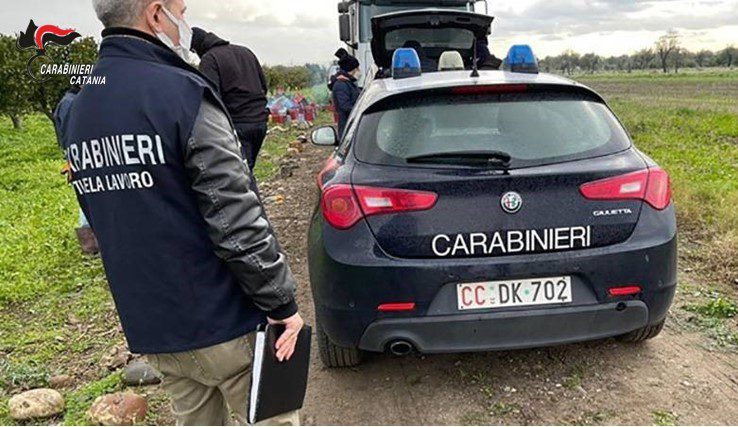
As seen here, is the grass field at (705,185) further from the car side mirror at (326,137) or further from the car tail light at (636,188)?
the car side mirror at (326,137)

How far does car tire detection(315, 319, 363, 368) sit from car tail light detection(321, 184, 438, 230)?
0.76 metres

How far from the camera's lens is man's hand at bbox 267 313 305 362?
1.81 m

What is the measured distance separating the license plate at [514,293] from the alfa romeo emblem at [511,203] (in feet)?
1.06

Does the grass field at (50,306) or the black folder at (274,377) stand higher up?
the black folder at (274,377)

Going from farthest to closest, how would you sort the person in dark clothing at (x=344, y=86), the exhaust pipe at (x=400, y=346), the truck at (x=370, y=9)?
the truck at (x=370, y=9), the person in dark clothing at (x=344, y=86), the exhaust pipe at (x=400, y=346)

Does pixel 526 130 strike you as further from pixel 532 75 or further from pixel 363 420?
pixel 363 420

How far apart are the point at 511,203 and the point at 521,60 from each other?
1.64 m

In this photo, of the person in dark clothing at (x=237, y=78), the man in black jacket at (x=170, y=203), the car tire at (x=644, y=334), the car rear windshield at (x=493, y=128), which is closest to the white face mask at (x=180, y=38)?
the man in black jacket at (x=170, y=203)

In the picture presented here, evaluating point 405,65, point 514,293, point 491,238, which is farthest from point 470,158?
point 405,65

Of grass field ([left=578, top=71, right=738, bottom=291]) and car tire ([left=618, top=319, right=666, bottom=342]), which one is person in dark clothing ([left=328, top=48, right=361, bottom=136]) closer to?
grass field ([left=578, top=71, right=738, bottom=291])

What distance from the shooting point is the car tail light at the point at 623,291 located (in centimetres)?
266

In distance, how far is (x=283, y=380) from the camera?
6.09 ft

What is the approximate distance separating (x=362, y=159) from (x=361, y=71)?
28.7 ft

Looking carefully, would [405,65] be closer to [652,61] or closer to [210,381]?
[210,381]
